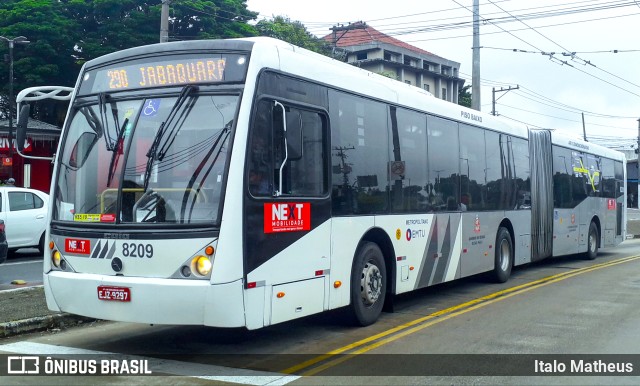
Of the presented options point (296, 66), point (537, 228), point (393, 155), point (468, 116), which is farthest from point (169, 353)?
point (537, 228)

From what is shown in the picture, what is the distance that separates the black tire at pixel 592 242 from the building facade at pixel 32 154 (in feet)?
84.1

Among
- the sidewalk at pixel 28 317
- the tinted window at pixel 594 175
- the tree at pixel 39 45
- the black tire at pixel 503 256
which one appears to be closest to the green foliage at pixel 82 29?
the tree at pixel 39 45

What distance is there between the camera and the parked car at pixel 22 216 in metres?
16.6

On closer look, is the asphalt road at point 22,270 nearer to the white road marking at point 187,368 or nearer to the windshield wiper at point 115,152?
the white road marking at point 187,368

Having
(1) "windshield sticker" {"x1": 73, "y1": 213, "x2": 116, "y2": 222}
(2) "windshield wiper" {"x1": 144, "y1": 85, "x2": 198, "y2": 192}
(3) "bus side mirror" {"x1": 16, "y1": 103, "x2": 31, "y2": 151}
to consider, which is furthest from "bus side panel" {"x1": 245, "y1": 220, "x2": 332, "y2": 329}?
(3) "bus side mirror" {"x1": 16, "y1": 103, "x2": 31, "y2": 151}

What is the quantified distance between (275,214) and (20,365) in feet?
9.93

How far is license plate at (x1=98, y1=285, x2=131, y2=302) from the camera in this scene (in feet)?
22.6

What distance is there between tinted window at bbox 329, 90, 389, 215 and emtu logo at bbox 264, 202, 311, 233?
0.69 m

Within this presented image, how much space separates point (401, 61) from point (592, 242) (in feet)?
170

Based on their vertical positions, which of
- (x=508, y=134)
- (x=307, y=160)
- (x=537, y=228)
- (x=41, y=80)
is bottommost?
(x=537, y=228)

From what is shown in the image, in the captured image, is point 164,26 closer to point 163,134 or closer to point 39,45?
point 163,134

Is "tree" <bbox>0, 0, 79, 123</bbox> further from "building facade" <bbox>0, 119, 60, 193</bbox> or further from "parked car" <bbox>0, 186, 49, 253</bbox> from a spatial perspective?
"parked car" <bbox>0, 186, 49, 253</bbox>

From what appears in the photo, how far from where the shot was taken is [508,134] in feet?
48.5

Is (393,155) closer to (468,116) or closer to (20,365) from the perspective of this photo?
(468,116)
